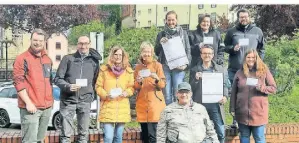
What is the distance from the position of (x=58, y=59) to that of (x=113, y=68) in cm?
84

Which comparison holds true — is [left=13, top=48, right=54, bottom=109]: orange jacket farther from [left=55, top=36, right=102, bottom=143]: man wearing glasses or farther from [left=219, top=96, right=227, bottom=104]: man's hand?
[left=219, top=96, right=227, bottom=104]: man's hand

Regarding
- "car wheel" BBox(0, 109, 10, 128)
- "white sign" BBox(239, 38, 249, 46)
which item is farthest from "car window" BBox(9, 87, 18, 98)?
"white sign" BBox(239, 38, 249, 46)

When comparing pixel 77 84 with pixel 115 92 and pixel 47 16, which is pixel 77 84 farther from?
pixel 47 16

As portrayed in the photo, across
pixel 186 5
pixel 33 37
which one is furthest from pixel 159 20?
pixel 33 37

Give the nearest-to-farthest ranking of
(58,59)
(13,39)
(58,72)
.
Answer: (58,72) < (58,59) < (13,39)

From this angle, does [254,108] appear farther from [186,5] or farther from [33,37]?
[33,37]

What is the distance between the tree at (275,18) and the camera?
5.67 metres

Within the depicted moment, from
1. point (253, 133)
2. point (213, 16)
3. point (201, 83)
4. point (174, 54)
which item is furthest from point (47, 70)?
point (253, 133)

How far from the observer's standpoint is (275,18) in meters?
6.51

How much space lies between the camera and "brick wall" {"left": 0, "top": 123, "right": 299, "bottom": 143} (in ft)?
16.6

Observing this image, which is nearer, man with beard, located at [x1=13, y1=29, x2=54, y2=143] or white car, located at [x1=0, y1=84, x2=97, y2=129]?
man with beard, located at [x1=13, y1=29, x2=54, y2=143]

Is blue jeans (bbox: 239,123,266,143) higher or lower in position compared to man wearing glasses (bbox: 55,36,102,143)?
lower

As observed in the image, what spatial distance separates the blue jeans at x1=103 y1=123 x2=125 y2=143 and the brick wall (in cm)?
39

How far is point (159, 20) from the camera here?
5.68 meters
